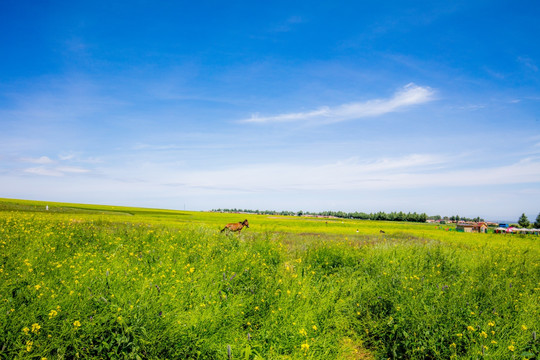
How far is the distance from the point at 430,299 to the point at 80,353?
7577mm

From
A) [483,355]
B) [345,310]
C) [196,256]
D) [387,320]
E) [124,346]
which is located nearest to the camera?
[124,346]

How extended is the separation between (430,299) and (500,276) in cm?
441

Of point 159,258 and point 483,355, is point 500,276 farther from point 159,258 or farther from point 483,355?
point 159,258

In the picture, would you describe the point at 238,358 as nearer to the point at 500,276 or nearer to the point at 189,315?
the point at 189,315

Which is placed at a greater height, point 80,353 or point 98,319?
point 98,319

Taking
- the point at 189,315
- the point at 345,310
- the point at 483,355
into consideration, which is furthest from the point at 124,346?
the point at 483,355

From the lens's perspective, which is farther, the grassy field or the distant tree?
the distant tree

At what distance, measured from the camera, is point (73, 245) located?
9.92 m

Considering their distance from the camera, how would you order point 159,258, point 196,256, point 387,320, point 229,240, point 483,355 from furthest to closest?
1. point 229,240
2. point 196,256
3. point 159,258
4. point 387,320
5. point 483,355

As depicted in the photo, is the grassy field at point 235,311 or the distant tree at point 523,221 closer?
the grassy field at point 235,311

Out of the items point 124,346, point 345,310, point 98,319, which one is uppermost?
point 98,319

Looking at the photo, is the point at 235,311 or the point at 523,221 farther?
the point at 523,221

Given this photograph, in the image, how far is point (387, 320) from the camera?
6605 mm

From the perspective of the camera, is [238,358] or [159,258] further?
[159,258]
